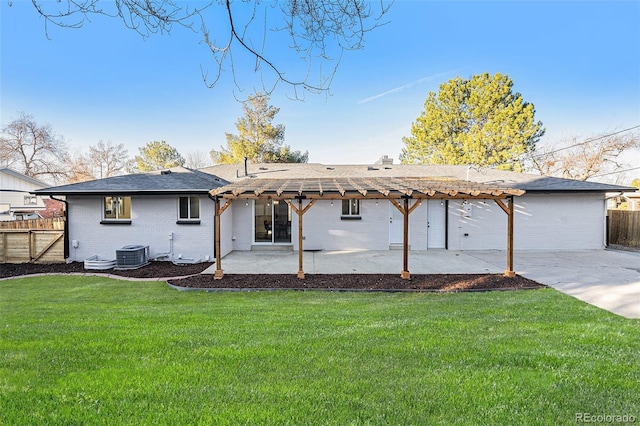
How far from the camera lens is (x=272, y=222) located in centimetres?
1259

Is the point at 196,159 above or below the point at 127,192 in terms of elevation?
above

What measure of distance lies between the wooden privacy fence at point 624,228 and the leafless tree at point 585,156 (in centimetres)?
1135

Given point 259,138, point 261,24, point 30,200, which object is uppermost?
point 259,138

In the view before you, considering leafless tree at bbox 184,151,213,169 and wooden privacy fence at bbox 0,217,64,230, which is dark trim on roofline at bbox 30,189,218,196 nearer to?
wooden privacy fence at bbox 0,217,64,230

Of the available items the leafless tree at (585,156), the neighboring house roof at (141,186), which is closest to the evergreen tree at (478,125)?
the leafless tree at (585,156)

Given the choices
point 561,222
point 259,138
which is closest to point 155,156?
point 259,138

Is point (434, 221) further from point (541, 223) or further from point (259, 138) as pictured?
point (259, 138)

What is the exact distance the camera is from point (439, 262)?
394 inches

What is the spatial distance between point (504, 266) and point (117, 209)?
13.0 meters

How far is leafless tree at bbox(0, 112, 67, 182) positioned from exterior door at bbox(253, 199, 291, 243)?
3062 centimetres

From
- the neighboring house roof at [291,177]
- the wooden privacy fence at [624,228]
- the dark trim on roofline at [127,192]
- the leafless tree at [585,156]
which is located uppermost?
the leafless tree at [585,156]

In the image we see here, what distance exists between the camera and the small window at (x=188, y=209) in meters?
10.7

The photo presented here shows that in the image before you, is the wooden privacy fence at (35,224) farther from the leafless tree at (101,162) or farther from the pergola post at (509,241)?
the leafless tree at (101,162)

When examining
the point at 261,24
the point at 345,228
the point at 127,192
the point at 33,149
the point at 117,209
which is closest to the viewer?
the point at 261,24
